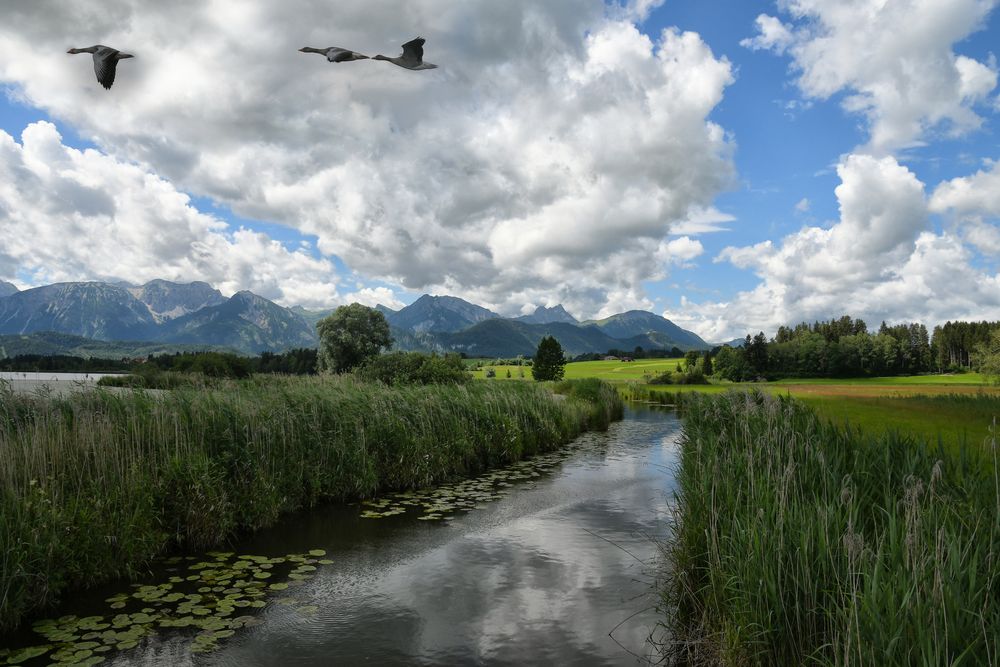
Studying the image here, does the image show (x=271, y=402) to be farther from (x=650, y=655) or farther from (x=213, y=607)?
(x=650, y=655)

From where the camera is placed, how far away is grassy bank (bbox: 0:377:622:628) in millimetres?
8211

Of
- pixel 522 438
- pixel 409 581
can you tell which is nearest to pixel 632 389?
pixel 522 438

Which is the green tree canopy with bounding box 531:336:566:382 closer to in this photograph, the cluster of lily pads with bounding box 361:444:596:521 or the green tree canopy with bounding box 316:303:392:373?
the green tree canopy with bounding box 316:303:392:373

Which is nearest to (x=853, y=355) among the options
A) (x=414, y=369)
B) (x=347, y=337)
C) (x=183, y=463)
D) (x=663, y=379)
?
(x=663, y=379)

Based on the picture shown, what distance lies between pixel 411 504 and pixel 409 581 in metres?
4.95

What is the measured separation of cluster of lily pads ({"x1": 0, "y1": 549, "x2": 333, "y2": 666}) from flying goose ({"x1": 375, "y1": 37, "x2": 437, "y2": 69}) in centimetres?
760

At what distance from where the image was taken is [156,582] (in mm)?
8922

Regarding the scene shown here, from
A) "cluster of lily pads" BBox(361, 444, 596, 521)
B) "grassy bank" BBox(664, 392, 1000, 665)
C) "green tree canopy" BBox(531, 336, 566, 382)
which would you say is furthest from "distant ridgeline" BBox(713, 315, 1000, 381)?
"grassy bank" BBox(664, 392, 1000, 665)

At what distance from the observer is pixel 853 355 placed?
11644 centimetres

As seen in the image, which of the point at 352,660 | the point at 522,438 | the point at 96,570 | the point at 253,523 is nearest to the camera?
the point at 352,660

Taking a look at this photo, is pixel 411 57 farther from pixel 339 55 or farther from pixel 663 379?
pixel 663 379

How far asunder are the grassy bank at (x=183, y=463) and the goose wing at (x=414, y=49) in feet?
26.9

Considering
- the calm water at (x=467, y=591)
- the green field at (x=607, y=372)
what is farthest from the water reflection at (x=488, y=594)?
the green field at (x=607, y=372)

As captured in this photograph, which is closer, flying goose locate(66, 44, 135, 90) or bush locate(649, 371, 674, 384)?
flying goose locate(66, 44, 135, 90)
